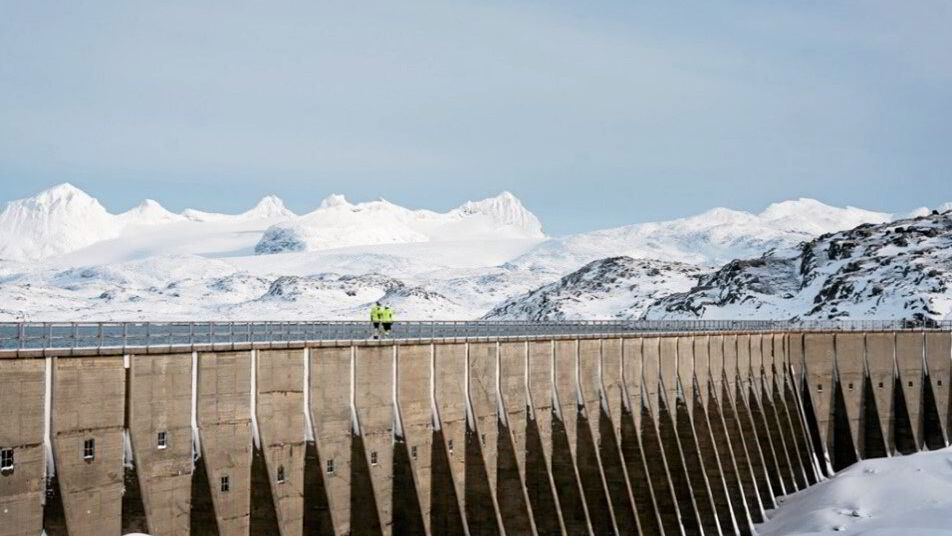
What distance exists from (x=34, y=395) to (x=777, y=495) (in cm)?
5845

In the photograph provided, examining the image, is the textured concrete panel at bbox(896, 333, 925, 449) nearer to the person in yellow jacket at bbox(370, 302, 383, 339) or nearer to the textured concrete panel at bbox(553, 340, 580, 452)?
the textured concrete panel at bbox(553, 340, 580, 452)

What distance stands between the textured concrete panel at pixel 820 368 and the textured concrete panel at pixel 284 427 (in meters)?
57.3

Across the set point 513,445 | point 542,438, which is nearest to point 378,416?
point 513,445

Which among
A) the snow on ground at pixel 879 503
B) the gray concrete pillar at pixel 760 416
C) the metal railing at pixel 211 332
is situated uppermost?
the metal railing at pixel 211 332

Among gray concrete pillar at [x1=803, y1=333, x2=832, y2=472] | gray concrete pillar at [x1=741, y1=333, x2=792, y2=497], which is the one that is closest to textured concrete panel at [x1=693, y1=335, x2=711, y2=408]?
gray concrete pillar at [x1=741, y1=333, x2=792, y2=497]

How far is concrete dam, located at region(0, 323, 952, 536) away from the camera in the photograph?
107 feet

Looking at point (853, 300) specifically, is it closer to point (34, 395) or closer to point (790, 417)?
point (790, 417)

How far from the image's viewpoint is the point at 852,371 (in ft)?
292

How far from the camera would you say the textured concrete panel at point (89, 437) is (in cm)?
3166

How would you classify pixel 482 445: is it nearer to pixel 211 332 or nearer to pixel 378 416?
pixel 378 416

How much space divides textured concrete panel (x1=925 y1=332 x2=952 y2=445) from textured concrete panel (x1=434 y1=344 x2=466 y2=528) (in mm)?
55805

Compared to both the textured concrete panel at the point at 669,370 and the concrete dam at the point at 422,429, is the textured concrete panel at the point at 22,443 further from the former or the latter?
the textured concrete panel at the point at 669,370

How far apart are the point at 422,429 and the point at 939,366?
6035 cm

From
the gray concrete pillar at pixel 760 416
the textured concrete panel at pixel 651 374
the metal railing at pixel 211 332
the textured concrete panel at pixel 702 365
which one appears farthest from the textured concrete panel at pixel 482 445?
the gray concrete pillar at pixel 760 416
